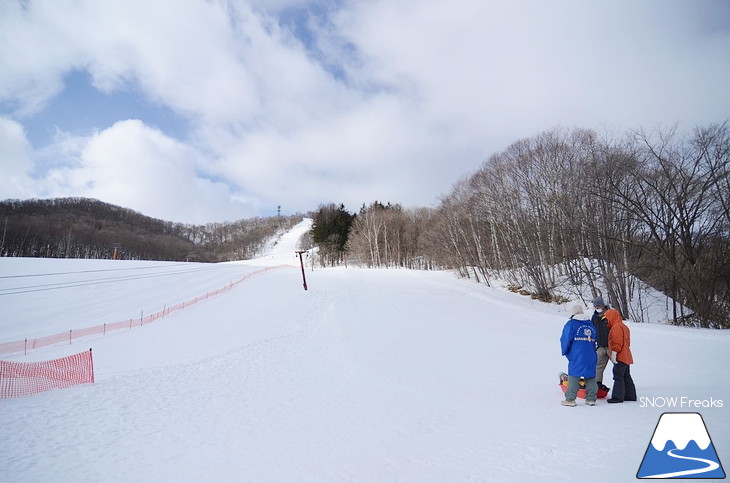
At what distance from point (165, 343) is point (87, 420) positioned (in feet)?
32.8

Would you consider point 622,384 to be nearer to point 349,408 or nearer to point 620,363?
point 620,363

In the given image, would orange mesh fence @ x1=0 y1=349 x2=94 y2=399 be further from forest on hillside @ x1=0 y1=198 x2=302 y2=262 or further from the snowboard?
forest on hillside @ x1=0 y1=198 x2=302 y2=262

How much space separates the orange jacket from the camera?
601cm

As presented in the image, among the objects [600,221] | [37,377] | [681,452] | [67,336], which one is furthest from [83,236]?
[681,452]

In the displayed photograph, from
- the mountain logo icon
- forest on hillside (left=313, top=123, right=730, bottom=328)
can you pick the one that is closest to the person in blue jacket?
the mountain logo icon

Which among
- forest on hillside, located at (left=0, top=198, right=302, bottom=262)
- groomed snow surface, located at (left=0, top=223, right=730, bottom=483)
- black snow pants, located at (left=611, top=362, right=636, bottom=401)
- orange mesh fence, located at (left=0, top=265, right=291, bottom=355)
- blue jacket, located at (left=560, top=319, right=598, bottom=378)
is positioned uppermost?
forest on hillside, located at (left=0, top=198, right=302, bottom=262)

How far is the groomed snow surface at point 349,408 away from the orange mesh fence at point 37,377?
0.52 meters

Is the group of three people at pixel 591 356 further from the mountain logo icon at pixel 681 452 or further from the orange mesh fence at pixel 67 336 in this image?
the orange mesh fence at pixel 67 336

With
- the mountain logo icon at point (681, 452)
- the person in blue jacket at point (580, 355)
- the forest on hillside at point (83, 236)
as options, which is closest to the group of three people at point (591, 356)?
the person in blue jacket at point (580, 355)

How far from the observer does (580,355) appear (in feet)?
19.5

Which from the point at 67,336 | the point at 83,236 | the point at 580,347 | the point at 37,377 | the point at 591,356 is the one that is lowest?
the point at 67,336

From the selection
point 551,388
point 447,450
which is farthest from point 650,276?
point 447,450

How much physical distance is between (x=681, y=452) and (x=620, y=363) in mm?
2194

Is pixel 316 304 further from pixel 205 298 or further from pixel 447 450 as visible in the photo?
pixel 447 450
